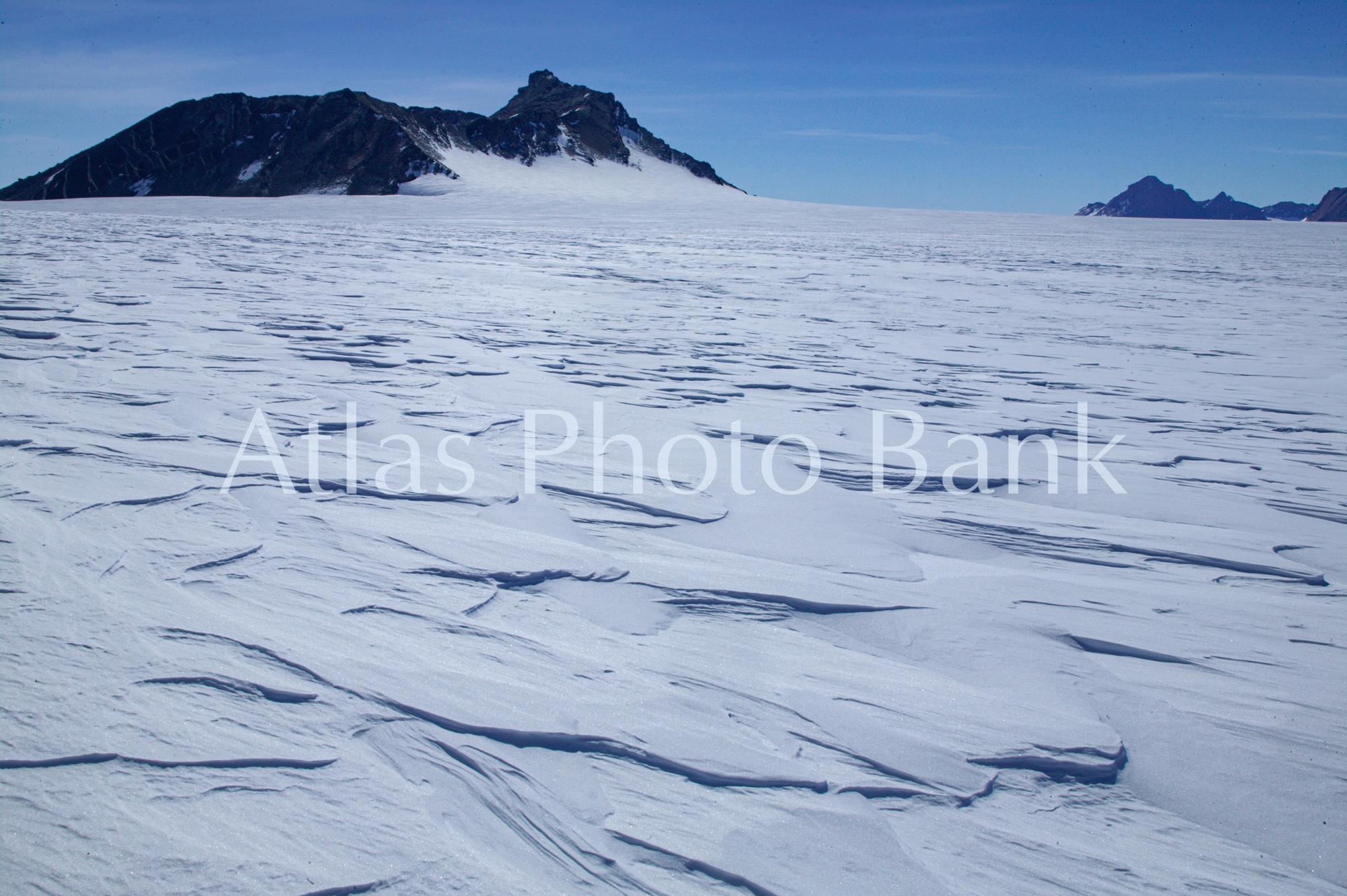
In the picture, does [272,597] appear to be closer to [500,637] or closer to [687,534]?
[500,637]

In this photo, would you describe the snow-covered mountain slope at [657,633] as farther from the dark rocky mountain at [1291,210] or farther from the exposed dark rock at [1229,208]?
the exposed dark rock at [1229,208]

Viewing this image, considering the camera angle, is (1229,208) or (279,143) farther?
(1229,208)

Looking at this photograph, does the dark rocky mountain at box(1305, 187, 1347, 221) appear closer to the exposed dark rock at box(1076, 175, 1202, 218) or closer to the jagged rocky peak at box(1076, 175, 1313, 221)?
the jagged rocky peak at box(1076, 175, 1313, 221)

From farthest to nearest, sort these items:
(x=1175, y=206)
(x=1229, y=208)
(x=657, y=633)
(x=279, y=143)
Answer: (x=1175, y=206) → (x=1229, y=208) → (x=279, y=143) → (x=657, y=633)

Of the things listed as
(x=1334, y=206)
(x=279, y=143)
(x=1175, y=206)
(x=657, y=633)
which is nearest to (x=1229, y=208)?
(x=1175, y=206)

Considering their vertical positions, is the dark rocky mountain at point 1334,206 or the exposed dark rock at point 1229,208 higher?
the exposed dark rock at point 1229,208

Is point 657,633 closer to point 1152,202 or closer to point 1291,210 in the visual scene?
point 1291,210

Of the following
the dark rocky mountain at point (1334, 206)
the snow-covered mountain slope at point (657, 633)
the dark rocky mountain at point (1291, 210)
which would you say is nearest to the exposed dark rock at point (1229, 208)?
the dark rocky mountain at point (1291, 210)
